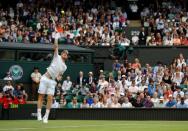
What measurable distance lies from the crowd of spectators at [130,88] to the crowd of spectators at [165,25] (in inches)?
67.3

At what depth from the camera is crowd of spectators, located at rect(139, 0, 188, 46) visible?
33.2 meters

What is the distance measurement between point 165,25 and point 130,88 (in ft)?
24.5

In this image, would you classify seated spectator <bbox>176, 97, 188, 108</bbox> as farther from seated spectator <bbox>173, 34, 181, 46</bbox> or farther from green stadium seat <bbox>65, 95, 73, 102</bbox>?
seated spectator <bbox>173, 34, 181, 46</bbox>

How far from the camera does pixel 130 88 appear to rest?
91.7 feet

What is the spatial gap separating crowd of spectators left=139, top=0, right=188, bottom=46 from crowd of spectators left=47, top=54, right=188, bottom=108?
1708mm

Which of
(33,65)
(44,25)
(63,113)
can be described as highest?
(44,25)

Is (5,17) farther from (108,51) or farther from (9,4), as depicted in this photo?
(108,51)

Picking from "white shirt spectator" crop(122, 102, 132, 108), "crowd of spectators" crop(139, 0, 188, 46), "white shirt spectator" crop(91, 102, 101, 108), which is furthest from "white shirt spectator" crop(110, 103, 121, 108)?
"crowd of spectators" crop(139, 0, 188, 46)

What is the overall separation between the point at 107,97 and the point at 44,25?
9.30 m

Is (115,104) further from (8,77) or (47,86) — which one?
(47,86)

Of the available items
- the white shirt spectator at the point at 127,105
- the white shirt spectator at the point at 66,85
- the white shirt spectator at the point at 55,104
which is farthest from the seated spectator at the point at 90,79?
the white shirt spectator at the point at 127,105

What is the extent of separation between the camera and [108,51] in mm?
32781

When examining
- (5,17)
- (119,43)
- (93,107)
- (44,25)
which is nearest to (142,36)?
(119,43)

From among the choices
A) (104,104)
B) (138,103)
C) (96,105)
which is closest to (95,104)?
(96,105)
